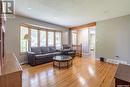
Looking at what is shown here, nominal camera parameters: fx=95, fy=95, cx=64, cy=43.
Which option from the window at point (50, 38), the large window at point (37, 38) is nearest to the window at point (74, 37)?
the large window at point (37, 38)

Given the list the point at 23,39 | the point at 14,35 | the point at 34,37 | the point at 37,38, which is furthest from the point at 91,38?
the point at 14,35

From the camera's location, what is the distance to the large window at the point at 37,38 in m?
5.39

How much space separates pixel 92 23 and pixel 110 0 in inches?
139

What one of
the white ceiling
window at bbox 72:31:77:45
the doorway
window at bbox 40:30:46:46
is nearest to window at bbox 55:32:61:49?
window at bbox 40:30:46:46

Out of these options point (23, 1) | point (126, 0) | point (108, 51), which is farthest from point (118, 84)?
point (108, 51)

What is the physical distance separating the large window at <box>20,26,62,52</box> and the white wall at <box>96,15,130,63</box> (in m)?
3.22

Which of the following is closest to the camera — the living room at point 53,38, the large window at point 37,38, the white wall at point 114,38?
the living room at point 53,38

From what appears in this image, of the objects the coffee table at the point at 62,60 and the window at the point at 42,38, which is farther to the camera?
the window at the point at 42,38

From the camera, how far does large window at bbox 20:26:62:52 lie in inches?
212

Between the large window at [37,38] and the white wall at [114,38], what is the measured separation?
3217 mm

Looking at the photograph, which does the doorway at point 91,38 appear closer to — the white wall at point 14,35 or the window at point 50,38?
the window at point 50,38

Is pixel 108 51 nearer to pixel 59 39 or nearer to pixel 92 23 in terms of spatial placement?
pixel 92 23

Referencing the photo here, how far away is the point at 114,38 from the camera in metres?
5.60

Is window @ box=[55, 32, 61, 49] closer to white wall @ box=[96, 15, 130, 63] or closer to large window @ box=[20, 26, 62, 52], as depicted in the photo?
large window @ box=[20, 26, 62, 52]
